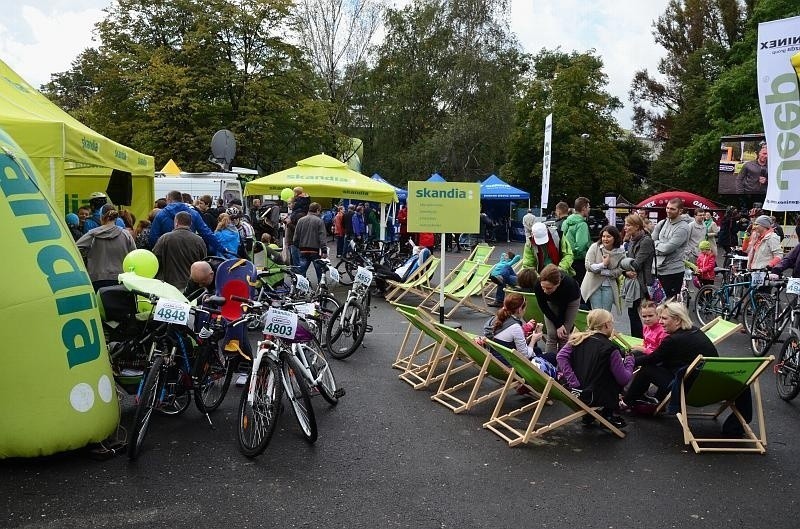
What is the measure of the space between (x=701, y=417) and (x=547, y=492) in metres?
2.29

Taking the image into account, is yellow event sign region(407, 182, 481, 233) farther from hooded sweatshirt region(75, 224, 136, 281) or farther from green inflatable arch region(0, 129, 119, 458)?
green inflatable arch region(0, 129, 119, 458)

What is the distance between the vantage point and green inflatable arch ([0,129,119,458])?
4.61 m

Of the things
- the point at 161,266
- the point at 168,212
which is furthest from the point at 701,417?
the point at 168,212

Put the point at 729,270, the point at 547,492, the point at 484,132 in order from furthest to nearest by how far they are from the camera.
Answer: the point at 484,132
the point at 729,270
the point at 547,492

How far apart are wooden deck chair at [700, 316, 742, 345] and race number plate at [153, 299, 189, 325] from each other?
4699mm

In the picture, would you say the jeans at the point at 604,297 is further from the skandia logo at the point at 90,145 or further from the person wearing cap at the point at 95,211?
the person wearing cap at the point at 95,211

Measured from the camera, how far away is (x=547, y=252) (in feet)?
30.8

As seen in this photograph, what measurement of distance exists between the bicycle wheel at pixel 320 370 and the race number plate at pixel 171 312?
1.12m

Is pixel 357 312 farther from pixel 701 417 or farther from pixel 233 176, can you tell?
pixel 233 176

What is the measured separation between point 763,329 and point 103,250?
314 inches

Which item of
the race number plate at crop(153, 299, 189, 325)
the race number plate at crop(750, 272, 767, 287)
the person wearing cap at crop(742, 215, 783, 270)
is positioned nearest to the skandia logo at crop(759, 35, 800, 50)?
the race number plate at crop(750, 272, 767, 287)

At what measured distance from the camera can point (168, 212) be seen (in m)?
9.83

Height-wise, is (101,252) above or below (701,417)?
above

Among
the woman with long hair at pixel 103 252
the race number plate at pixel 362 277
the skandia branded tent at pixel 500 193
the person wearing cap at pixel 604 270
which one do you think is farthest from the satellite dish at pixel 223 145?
the skandia branded tent at pixel 500 193
